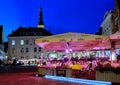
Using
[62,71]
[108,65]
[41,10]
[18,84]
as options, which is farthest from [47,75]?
[41,10]

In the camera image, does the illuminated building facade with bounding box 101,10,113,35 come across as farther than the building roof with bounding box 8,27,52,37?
No

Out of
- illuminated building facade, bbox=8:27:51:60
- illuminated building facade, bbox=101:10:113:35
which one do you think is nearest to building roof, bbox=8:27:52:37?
illuminated building facade, bbox=8:27:51:60

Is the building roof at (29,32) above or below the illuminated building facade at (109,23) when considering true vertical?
above

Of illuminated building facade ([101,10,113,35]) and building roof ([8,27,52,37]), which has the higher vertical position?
building roof ([8,27,52,37])

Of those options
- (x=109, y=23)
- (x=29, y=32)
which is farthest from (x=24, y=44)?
(x=109, y=23)

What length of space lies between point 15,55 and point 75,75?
83.4 m

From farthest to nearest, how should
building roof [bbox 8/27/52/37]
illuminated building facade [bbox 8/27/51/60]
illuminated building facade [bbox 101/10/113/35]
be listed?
1. building roof [bbox 8/27/52/37]
2. illuminated building facade [bbox 8/27/51/60]
3. illuminated building facade [bbox 101/10/113/35]

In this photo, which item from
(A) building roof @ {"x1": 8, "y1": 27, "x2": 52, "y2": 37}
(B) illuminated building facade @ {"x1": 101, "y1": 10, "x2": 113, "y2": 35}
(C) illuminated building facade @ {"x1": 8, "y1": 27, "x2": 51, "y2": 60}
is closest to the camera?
(B) illuminated building facade @ {"x1": 101, "y1": 10, "x2": 113, "y2": 35}

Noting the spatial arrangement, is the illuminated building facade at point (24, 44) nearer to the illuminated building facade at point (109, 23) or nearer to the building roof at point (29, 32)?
the building roof at point (29, 32)

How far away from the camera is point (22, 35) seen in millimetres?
106562

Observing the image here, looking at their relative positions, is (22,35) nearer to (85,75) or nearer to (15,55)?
(15,55)

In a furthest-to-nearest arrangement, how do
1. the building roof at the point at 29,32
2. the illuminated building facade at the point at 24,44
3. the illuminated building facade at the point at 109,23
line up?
Answer: the building roof at the point at 29,32 < the illuminated building facade at the point at 24,44 < the illuminated building facade at the point at 109,23

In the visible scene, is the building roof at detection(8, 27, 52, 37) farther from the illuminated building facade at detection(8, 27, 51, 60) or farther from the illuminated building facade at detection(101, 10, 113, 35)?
the illuminated building facade at detection(101, 10, 113, 35)

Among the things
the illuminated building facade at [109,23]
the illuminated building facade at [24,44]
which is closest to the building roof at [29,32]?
the illuminated building facade at [24,44]
